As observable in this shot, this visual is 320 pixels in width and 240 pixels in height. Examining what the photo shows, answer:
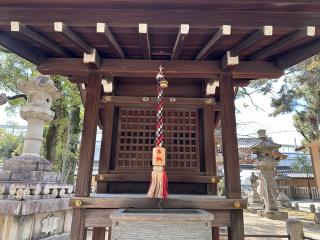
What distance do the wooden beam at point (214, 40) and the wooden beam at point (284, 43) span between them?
0.85 m

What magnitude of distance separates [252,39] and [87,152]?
2.90m

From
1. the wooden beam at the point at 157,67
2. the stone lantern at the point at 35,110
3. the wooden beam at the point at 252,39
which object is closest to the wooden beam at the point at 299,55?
the wooden beam at the point at 157,67

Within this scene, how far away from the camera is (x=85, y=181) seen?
342cm

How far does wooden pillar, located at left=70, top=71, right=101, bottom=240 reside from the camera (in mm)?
3287

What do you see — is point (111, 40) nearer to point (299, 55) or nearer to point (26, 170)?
point (299, 55)

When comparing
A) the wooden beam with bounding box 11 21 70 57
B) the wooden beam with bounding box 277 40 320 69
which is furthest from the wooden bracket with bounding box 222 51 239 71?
the wooden beam with bounding box 11 21 70 57

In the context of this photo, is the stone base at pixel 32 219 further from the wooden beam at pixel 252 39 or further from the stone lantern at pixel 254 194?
the stone lantern at pixel 254 194

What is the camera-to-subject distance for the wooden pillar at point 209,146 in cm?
449

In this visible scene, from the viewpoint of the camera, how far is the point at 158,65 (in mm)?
3875

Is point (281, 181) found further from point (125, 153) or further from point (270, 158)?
point (125, 153)

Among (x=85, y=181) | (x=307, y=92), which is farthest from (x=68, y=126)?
(x=307, y=92)

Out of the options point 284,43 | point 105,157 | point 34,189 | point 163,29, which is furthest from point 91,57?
point 34,189

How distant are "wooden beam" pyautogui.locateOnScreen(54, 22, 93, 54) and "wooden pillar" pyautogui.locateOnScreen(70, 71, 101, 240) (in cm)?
44

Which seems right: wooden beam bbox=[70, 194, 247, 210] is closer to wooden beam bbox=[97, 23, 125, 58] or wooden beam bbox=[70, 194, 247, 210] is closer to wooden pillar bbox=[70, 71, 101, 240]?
wooden pillar bbox=[70, 71, 101, 240]
